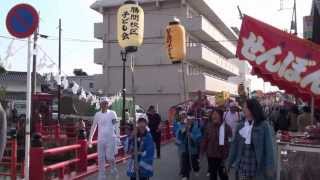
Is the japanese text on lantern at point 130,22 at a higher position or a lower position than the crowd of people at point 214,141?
higher

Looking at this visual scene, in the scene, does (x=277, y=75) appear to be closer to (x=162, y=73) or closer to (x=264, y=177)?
(x=264, y=177)

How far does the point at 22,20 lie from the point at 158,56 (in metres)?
32.5

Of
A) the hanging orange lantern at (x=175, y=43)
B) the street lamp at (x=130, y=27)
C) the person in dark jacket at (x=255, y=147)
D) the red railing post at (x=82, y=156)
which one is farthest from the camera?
the hanging orange lantern at (x=175, y=43)

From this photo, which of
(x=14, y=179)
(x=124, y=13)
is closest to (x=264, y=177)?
(x=14, y=179)

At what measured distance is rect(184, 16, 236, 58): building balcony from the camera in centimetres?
3975

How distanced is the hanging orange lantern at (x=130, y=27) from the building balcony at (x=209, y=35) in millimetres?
25852

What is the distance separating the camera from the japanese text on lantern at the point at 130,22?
1280 centimetres

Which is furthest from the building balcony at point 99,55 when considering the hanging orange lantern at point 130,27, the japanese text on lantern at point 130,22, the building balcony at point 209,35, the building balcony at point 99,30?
the japanese text on lantern at point 130,22

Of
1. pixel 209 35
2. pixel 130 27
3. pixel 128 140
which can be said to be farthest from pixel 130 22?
pixel 209 35

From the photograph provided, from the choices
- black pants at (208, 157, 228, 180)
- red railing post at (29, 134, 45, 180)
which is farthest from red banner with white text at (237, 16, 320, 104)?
red railing post at (29, 134, 45, 180)

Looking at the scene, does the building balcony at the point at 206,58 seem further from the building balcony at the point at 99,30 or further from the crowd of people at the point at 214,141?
the crowd of people at the point at 214,141

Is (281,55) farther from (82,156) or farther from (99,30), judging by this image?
(99,30)

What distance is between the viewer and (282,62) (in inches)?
343

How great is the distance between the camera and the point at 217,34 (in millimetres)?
48219
